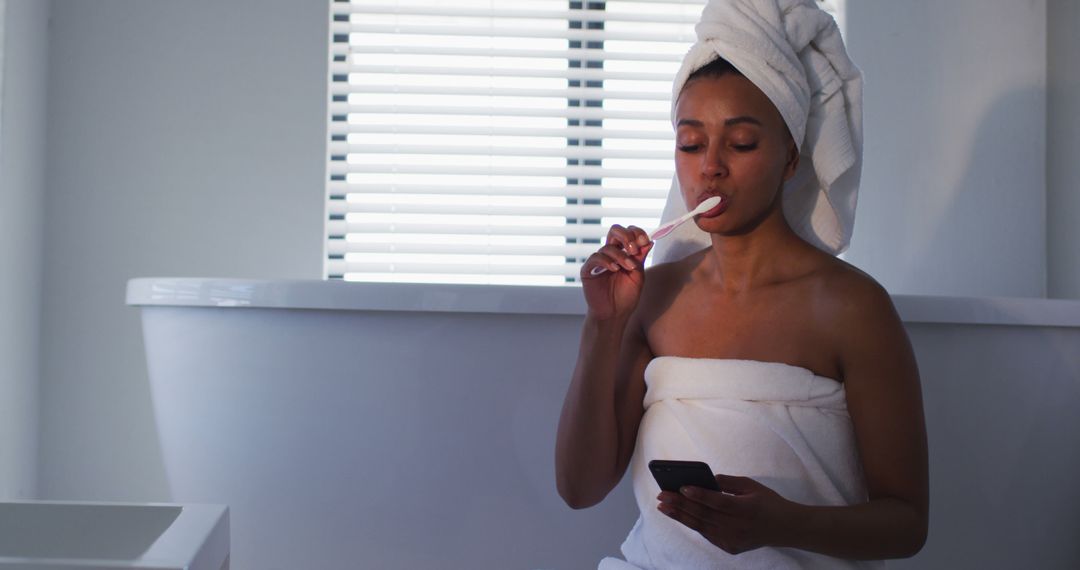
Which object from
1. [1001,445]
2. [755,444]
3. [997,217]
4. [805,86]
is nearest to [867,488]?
[755,444]

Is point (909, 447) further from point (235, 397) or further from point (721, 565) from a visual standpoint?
point (235, 397)

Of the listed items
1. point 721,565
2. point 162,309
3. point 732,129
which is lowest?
point 721,565

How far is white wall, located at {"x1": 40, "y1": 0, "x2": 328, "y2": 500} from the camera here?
1.96 meters

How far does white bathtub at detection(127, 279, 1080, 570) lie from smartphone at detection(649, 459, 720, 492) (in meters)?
0.53

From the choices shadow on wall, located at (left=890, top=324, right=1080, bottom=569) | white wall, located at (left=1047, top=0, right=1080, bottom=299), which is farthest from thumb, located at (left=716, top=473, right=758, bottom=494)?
white wall, located at (left=1047, top=0, right=1080, bottom=299)

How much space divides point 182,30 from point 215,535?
5.72 ft

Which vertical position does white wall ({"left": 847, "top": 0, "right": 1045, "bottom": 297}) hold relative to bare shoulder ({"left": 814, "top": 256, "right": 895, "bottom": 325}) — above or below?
above

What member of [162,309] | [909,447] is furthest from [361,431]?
[909,447]

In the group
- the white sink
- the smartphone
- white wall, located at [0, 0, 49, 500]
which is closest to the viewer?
the white sink

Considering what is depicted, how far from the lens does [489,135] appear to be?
2213 millimetres

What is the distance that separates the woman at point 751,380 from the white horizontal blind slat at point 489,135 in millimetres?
1270

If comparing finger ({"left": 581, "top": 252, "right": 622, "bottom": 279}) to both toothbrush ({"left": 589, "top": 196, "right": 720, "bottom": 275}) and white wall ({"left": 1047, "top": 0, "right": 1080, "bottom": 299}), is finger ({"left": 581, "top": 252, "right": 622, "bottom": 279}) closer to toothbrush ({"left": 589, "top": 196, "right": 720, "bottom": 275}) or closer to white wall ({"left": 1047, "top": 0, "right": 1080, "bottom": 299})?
toothbrush ({"left": 589, "top": 196, "right": 720, "bottom": 275})

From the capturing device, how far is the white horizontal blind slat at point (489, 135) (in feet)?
7.19

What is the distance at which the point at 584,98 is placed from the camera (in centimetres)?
225
